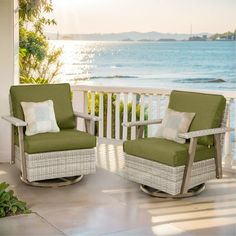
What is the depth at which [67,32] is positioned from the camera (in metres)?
17.5

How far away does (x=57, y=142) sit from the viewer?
4.87 m

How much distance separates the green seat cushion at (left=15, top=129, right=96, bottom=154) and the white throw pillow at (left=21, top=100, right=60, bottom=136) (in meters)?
0.11

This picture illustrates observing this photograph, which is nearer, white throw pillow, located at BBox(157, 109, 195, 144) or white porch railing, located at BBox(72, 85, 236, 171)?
white throw pillow, located at BBox(157, 109, 195, 144)

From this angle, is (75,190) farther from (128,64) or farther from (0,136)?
(128,64)

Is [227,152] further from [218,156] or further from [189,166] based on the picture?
[189,166]

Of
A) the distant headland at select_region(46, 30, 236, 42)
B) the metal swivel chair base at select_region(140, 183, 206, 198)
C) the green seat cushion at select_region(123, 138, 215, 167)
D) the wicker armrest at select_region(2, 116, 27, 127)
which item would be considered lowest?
the metal swivel chair base at select_region(140, 183, 206, 198)

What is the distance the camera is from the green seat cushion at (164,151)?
4.37 metres

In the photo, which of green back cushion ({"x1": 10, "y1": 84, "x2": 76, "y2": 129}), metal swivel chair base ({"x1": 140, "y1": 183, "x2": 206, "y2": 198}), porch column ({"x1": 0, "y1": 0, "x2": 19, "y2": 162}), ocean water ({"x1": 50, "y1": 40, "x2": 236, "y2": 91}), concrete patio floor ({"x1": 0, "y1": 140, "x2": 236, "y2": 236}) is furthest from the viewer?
ocean water ({"x1": 50, "y1": 40, "x2": 236, "y2": 91})

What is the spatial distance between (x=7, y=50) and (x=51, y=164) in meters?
1.80

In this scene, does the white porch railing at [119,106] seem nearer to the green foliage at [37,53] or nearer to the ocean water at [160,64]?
the green foliage at [37,53]

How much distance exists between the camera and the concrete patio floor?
3697 mm

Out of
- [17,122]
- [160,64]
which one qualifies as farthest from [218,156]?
[160,64]

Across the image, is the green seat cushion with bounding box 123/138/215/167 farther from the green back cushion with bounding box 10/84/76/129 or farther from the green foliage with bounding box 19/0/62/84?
the green foliage with bounding box 19/0/62/84

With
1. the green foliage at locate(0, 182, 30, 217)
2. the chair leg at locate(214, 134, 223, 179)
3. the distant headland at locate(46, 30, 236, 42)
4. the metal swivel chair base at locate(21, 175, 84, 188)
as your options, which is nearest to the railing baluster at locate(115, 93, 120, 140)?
the metal swivel chair base at locate(21, 175, 84, 188)
